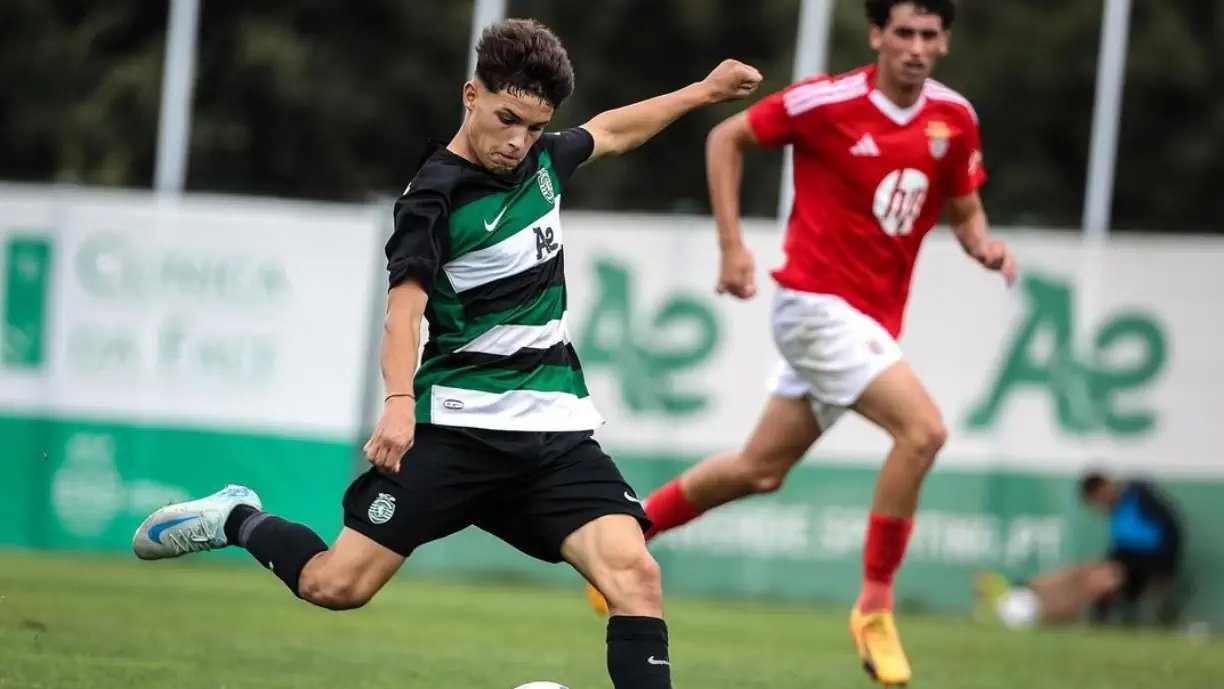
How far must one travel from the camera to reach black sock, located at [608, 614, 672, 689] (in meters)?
5.87

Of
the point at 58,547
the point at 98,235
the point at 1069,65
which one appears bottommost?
the point at 58,547

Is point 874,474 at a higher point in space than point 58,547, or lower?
higher

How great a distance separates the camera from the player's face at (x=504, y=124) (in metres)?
5.95

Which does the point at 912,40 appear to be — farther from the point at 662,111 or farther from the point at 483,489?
the point at 483,489

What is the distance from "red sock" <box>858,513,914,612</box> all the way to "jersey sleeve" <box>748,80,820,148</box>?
5.10 feet

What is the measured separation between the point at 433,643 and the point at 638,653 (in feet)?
11.7

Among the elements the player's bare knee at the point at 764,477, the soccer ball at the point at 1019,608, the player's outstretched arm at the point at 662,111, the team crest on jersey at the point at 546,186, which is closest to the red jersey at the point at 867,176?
the player's bare knee at the point at 764,477

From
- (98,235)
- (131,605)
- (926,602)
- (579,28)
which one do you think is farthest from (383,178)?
(131,605)

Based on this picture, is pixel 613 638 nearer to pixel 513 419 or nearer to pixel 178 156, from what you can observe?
pixel 513 419

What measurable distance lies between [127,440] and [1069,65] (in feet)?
63.3

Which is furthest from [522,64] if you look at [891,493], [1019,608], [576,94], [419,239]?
[576,94]

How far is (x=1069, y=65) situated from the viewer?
98.7ft

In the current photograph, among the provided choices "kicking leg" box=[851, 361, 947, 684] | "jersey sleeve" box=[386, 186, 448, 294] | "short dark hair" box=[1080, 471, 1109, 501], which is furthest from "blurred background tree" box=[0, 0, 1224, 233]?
"jersey sleeve" box=[386, 186, 448, 294]

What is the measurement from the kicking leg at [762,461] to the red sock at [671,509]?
0.11 feet
